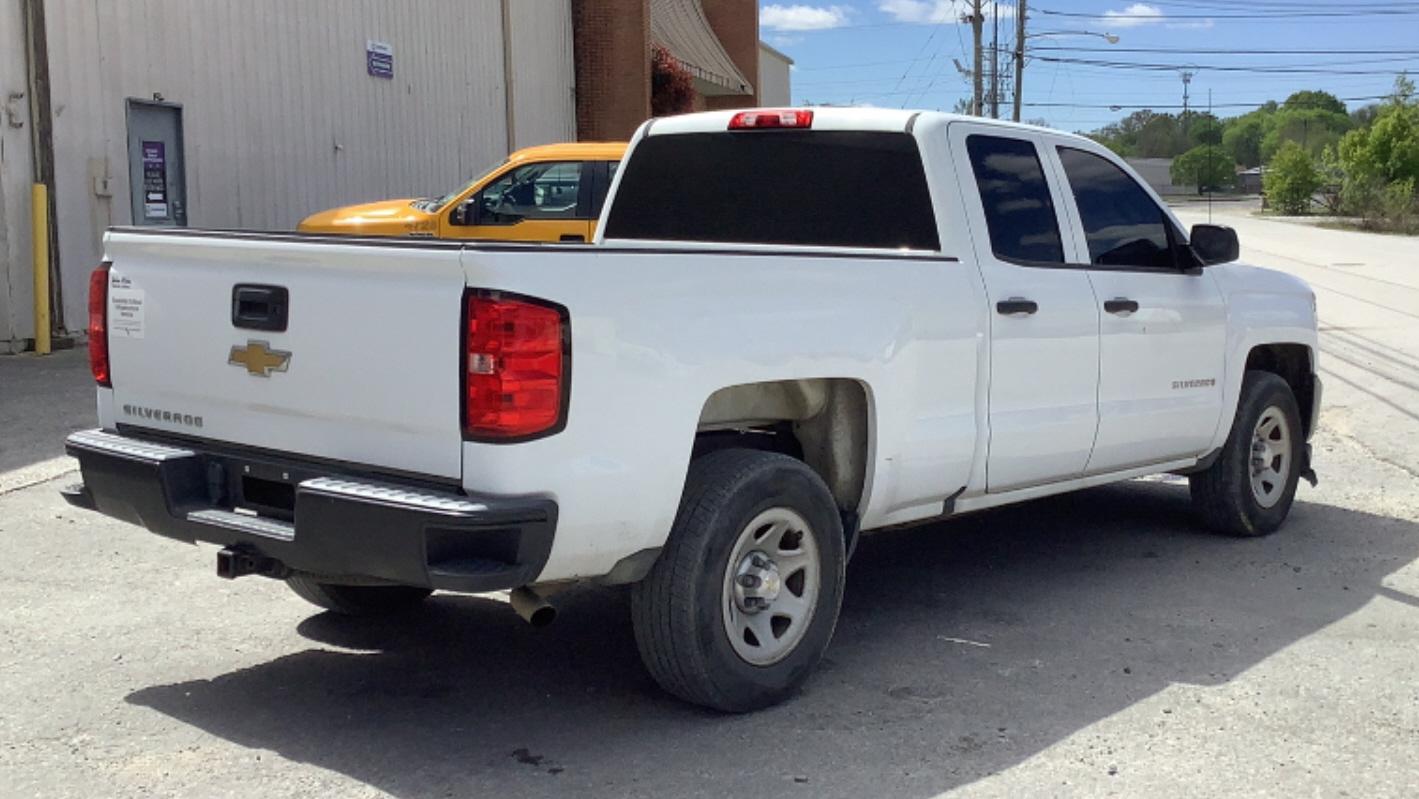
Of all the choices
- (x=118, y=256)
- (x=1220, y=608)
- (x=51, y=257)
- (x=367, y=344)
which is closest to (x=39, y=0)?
(x=51, y=257)

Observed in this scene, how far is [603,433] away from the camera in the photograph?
432 cm

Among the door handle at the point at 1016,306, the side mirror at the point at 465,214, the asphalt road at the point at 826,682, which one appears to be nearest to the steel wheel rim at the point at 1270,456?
the asphalt road at the point at 826,682

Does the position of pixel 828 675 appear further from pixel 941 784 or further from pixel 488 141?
pixel 488 141

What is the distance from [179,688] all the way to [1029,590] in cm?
348

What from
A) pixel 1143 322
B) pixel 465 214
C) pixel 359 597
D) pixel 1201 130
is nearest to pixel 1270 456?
pixel 1143 322

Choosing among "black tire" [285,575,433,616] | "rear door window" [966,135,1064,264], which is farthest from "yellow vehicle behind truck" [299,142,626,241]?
"black tire" [285,575,433,616]

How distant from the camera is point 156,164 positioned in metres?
14.9

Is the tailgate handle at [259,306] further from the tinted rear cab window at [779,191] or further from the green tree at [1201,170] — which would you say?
the green tree at [1201,170]

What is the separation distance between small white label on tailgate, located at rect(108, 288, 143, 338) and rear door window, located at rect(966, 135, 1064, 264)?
10.2 ft

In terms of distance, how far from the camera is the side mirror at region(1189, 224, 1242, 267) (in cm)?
691

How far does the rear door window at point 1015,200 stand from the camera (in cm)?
604

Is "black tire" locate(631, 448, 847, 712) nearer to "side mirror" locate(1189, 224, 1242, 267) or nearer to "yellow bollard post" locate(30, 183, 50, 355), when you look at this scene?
"side mirror" locate(1189, 224, 1242, 267)

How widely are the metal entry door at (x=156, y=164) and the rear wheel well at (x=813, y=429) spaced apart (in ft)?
35.5

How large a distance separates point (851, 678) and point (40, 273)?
998cm
